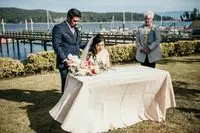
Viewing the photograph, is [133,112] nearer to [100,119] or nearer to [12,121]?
[100,119]

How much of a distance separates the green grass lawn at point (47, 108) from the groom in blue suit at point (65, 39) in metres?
1.54

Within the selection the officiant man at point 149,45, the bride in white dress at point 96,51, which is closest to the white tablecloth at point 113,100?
the bride in white dress at point 96,51

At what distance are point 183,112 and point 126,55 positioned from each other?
39.8ft

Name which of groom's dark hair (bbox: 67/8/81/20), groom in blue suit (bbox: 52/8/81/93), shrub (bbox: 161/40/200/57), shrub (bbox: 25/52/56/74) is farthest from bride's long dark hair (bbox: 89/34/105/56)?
shrub (bbox: 161/40/200/57)

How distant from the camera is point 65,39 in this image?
23.3 feet

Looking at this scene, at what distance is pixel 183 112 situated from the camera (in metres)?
7.80

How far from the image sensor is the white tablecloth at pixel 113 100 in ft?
18.9

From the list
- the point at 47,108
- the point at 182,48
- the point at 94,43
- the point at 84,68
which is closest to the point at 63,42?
the point at 94,43

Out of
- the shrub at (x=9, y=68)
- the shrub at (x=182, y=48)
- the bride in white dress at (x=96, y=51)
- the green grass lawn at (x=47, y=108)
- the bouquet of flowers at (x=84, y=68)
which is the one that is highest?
the bride in white dress at (x=96, y=51)

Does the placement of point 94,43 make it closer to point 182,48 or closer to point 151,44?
point 151,44

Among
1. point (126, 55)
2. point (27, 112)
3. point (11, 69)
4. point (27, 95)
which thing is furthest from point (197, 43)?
point (27, 112)

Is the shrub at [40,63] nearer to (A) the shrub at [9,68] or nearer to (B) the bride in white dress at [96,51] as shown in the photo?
(A) the shrub at [9,68]

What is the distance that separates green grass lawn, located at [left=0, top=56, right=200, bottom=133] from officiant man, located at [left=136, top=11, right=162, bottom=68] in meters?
1.63

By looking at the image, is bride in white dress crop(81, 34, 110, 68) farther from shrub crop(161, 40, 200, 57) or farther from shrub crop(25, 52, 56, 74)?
shrub crop(161, 40, 200, 57)
